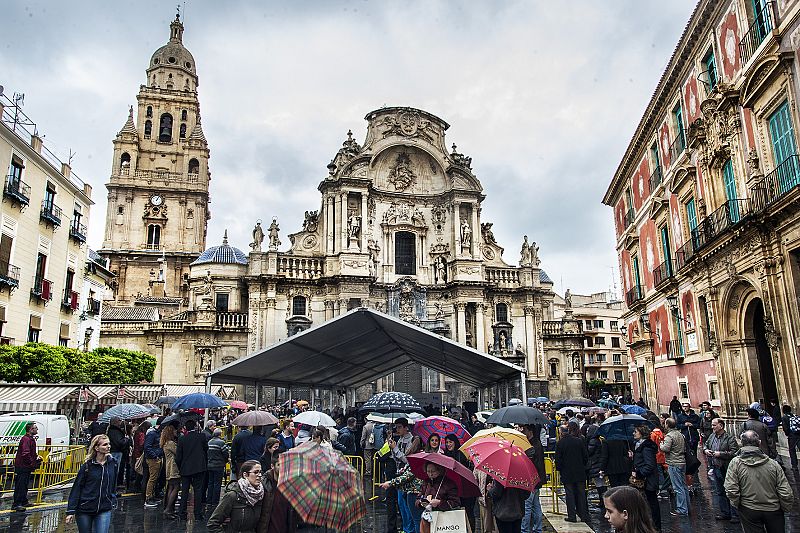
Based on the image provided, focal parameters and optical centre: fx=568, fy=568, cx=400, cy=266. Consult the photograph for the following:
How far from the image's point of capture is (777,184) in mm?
14867

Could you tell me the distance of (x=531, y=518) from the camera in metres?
8.81

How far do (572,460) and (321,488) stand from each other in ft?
19.7

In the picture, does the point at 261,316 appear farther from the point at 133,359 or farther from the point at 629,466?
the point at 629,466

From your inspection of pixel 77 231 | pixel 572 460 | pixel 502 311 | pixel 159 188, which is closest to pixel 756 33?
pixel 572 460

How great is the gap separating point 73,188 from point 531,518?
2589 centimetres

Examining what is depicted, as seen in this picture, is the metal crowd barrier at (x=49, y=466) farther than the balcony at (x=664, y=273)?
No

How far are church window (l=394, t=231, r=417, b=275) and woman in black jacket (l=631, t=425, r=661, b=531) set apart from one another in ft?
104

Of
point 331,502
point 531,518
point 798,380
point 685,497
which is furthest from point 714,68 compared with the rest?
point 331,502

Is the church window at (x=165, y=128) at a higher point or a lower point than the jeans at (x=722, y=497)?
higher

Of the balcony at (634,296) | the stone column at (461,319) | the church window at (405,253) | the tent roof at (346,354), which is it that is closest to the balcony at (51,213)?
the tent roof at (346,354)

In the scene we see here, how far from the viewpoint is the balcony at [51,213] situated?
23719 mm

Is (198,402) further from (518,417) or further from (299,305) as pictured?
(299,305)

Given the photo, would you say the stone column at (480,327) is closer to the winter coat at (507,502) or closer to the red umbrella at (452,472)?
the winter coat at (507,502)

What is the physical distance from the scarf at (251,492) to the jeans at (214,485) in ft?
21.0
